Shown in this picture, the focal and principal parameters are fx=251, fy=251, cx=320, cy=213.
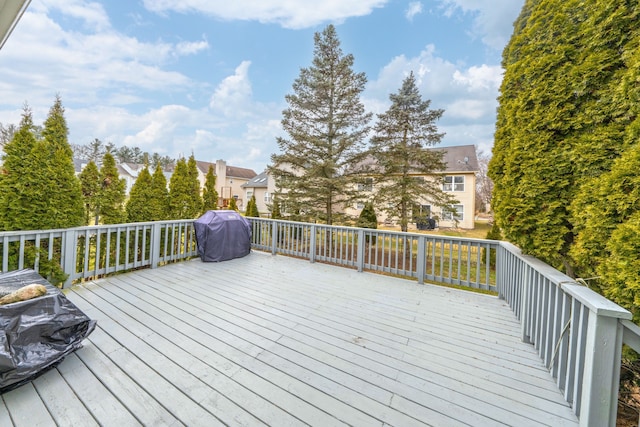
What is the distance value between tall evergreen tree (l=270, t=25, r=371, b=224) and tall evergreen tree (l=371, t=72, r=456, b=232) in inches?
41.3

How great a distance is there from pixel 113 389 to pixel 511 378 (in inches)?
110

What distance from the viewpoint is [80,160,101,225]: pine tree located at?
181 inches

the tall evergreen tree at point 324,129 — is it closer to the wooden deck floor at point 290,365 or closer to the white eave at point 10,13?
the wooden deck floor at point 290,365

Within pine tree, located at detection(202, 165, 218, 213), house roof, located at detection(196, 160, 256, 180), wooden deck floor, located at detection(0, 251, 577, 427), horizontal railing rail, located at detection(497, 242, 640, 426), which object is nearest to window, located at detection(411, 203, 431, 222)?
wooden deck floor, located at detection(0, 251, 577, 427)

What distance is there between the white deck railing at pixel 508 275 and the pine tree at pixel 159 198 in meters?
0.52

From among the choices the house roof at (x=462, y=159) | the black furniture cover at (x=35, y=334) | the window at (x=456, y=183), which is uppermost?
the house roof at (x=462, y=159)

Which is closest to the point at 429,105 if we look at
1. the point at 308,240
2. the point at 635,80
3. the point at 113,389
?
the point at 308,240

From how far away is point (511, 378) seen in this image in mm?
1881

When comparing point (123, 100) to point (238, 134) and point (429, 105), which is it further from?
point (429, 105)

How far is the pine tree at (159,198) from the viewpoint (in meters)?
5.26

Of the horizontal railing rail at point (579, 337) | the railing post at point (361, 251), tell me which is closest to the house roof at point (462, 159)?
the railing post at point (361, 251)

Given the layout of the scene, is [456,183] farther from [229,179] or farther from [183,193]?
[229,179]

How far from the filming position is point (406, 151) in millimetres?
9062

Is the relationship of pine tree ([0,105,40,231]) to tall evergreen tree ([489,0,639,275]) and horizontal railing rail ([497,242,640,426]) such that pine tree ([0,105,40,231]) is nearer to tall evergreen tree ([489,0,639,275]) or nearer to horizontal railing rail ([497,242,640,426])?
horizontal railing rail ([497,242,640,426])
